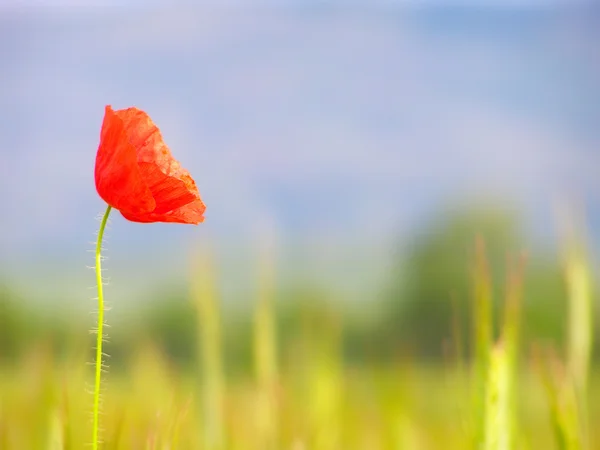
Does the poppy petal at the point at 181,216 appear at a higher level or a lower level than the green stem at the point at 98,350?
higher

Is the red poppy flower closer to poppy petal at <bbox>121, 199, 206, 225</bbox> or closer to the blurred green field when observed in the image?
poppy petal at <bbox>121, 199, 206, 225</bbox>

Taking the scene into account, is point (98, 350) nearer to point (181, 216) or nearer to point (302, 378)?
point (181, 216)

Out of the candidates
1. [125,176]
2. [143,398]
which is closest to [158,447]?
→ [125,176]

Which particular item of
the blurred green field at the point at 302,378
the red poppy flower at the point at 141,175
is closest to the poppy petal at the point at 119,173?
the red poppy flower at the point at 141,175

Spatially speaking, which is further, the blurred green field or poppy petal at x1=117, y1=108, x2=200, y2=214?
the blurred green field

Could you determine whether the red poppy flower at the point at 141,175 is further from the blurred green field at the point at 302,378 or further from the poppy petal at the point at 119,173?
the blurred green field at the point at 302,378

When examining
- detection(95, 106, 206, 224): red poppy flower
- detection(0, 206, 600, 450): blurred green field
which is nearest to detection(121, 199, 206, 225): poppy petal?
detection(95, 106, 206, 224): red poppy flower

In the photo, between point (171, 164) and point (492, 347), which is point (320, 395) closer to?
point (492, 347)
